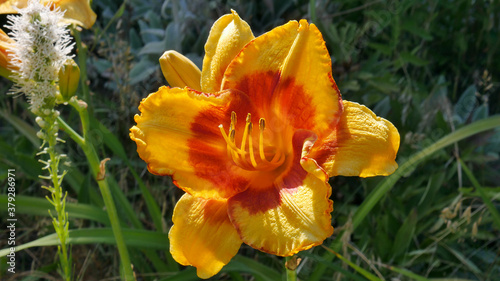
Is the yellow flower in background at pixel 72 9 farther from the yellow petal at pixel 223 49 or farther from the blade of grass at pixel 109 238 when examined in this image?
the blade of grass at pixel 109 238

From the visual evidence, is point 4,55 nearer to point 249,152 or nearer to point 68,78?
point 68,78

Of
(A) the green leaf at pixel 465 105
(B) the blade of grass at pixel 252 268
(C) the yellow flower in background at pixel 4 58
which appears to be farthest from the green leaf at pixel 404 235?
(C) the yellow flower in background at pixel 4 58

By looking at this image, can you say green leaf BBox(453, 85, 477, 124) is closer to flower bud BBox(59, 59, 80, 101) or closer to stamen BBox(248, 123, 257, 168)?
stamen BBox(248, 123, 257, 168)

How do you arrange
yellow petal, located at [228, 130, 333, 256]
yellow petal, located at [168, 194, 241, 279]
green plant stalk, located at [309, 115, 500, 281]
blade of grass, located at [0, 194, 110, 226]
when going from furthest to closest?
blade of grass, located at [0, 194, 110, 226] → green plant stalk, located at [309, 115, 500, 281] → yellow petal, located at [168, 194, 241, 279] → yellow petal, located at [228, 130, 333, 256]

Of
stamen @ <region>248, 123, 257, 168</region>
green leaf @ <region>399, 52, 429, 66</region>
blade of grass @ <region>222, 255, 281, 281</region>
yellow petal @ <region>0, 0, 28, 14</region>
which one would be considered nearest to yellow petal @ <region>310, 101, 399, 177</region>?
stamen @ <region>248, 123, 257, 168</region>

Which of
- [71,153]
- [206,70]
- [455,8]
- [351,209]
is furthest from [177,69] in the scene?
[455,8]

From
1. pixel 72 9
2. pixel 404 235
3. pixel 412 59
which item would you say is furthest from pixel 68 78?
pixel 412 59
